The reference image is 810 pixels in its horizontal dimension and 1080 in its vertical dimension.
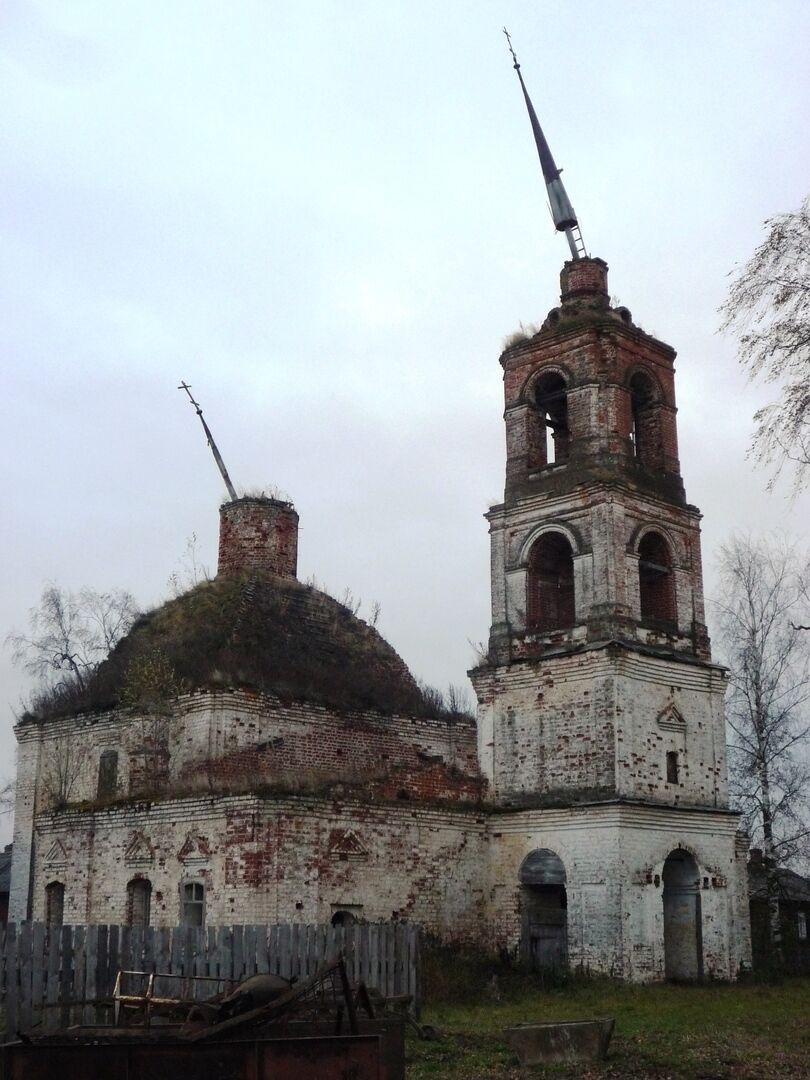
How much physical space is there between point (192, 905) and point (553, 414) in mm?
11003

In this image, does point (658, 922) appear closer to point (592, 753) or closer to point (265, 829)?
point (592, 753)

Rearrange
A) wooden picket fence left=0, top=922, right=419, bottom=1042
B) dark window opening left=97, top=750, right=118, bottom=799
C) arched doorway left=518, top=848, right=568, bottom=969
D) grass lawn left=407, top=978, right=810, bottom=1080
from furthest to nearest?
dark window opening left=97, top=750, right=118, bottom=799 → arched doorway left=518, top=848, right=568, bottom=969 → wooden picket fence left=0, top=922, right=419, bottom=1042 → grass lawn left=407, top=978, right=810, bottom=1080

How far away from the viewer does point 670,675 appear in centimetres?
2053

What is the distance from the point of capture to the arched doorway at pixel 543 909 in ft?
64.4

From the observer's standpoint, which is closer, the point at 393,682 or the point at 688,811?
the point at 688,811

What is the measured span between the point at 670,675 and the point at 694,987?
16.0 ft

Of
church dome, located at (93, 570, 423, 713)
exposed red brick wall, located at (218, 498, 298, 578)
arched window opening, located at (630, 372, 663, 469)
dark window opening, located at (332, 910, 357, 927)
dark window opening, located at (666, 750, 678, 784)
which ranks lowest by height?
dark window opening, located at (332, 910, 357, 927)

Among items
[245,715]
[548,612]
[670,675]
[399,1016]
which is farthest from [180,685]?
[399,1016]

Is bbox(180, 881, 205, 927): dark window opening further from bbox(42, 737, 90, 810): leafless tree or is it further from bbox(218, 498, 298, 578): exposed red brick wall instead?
bbox(218, 498, 298, 578): exposed red brick wall

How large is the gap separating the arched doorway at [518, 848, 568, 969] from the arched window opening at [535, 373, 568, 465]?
22.6ft

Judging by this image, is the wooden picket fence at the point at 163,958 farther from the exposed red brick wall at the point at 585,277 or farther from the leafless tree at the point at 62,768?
the exposed red brick wall at the point at 585,277

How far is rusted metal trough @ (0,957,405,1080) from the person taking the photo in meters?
7.77

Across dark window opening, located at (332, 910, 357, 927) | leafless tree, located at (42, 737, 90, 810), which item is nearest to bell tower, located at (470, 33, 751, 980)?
dark window opening, located at (332, 910, 357, 927)

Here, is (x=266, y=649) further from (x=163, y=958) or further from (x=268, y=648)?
(x=163, y=958)
